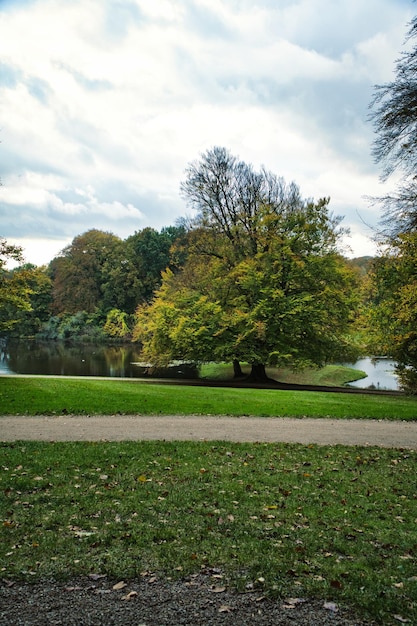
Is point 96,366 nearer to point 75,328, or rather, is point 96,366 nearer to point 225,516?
point 75,328

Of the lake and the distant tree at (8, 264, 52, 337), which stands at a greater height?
the distant tree at (8, 264, 52, 337)

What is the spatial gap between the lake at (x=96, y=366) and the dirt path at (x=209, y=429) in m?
16.9

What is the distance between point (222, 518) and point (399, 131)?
889 centimetres

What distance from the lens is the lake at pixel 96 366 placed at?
34312 millimetres

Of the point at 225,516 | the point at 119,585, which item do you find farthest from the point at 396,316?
the point at 119,585

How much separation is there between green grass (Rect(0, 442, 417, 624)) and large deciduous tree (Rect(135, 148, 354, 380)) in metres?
15.8

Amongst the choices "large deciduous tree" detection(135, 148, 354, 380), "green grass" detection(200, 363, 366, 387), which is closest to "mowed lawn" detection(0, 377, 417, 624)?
"large deciduous tree" detection(135, 148, 354, 380)

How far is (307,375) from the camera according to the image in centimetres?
3294

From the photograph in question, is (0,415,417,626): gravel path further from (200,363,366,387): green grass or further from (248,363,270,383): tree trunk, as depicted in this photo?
(200,363,366,387): green grass

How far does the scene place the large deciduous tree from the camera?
Answer: 2516cm

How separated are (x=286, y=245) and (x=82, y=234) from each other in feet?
203

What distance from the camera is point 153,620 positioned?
3.86 meters

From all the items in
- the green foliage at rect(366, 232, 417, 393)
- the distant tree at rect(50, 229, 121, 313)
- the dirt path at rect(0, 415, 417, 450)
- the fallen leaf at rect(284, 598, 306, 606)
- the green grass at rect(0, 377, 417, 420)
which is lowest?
the fallen leaf at rect(284, 598, 306, 606)

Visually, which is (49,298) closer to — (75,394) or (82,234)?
(82,234)
